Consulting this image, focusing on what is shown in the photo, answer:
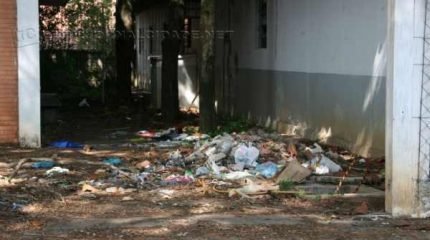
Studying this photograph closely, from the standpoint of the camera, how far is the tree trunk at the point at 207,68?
551 inches

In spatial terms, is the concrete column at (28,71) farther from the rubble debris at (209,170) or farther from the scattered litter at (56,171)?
the scattered litter at (56,171)

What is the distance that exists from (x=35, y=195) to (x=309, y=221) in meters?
3.44

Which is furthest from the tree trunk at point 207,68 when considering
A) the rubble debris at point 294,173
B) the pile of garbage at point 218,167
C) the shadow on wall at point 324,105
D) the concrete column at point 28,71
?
the rubble debris at point 294,173

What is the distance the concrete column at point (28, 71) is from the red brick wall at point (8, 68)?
0.11 metres

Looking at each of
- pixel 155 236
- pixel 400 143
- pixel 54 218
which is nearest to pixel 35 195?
pixel 54 218

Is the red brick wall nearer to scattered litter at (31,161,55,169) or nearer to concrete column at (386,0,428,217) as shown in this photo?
scattered litter at (31,161,55,169)

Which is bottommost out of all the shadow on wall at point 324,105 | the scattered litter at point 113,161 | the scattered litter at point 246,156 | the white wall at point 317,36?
the scattered litter at point 113,161

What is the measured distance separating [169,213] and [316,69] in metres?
6.95

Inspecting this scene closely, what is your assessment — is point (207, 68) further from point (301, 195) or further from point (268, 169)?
point (301, 195)

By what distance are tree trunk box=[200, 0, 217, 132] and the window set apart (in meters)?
2.83

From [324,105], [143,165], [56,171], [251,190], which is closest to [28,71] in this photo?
[56,171]

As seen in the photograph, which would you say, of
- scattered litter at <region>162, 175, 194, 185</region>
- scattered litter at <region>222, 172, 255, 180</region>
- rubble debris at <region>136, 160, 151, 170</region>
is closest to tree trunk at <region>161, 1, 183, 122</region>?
rubble debris at <region>136, 160, 151, 170</region>

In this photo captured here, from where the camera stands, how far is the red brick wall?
1198 cm

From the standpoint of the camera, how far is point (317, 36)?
13320mm
